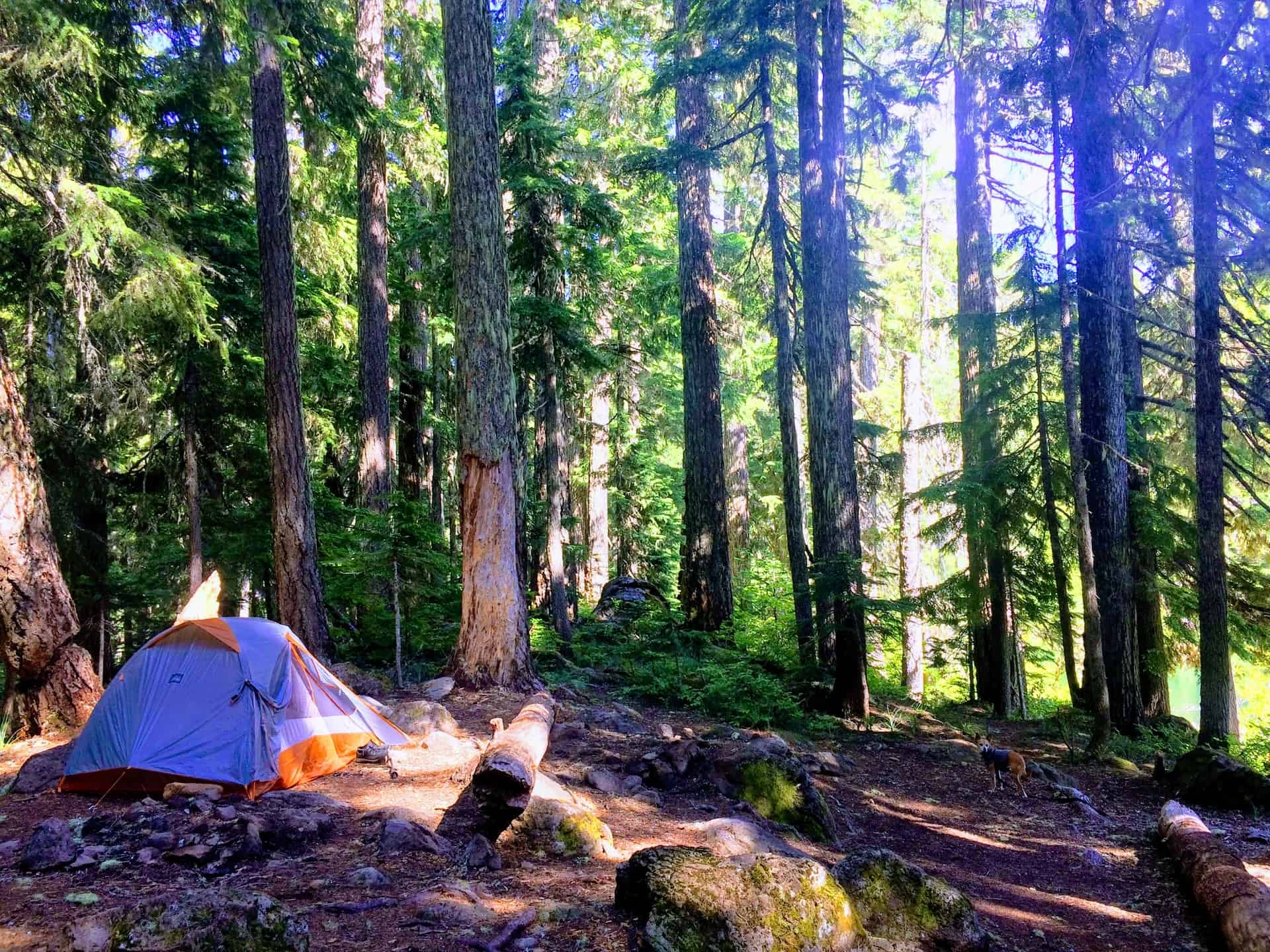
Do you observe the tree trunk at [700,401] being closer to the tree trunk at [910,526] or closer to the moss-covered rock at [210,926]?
the tree trunk at [910,526]

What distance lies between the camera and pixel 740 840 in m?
5.69

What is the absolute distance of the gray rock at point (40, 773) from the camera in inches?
247

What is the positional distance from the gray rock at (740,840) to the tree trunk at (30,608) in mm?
6283

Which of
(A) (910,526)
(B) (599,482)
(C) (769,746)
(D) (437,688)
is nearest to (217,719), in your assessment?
(D) (437,688)

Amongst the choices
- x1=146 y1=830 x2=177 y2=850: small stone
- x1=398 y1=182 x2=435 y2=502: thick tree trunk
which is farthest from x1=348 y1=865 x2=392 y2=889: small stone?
x1=398 y1=182 x2=435 y2=502: thick tree trunk

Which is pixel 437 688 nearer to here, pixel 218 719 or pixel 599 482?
pixel 218 719

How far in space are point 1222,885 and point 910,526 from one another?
14.1 m

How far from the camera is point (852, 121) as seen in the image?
15.1 metres

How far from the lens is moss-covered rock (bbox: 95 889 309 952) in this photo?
10.6 ft

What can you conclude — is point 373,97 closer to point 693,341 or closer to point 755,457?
point 693,341

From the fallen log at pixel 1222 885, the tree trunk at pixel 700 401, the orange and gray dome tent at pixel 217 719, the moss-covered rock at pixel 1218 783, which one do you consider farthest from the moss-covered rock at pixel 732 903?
the tree trunk at pixel 700 401

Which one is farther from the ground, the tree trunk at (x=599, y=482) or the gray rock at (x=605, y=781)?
the tree trunk at (x=599, y=482)

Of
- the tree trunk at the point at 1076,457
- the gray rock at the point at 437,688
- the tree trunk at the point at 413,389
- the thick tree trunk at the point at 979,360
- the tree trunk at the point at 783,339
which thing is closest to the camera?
the gray rock at the point at 437,688

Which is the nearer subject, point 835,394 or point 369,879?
point 369,879
